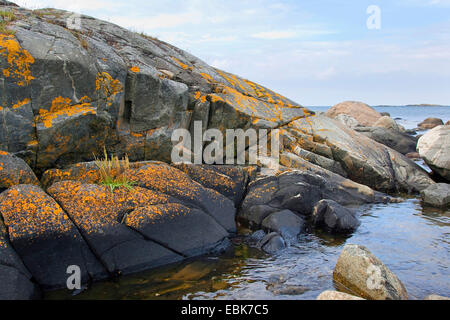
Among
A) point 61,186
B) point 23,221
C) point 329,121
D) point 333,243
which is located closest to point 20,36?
point 61,186

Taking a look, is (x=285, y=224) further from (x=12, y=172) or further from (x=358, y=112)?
(x=358, y=112)

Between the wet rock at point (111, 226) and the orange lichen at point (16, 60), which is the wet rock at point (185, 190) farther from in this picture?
the orange lichen at point (16, 60)

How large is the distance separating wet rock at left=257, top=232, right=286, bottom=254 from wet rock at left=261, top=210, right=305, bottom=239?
18.7 inches

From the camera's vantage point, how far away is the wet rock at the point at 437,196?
13.2 m

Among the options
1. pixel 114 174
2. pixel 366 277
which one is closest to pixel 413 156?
pixel 366 277

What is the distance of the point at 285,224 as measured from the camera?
9.75 m

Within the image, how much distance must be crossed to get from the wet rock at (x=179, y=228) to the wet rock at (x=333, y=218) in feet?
10.2

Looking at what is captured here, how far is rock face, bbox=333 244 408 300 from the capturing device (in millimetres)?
6340

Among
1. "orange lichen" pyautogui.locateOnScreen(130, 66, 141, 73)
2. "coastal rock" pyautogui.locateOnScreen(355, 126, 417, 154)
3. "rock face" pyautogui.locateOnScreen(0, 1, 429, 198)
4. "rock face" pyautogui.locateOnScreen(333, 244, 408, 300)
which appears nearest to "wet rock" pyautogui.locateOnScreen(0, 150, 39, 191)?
"rock face" pyautogui.locateOnScreen(0, 1, 429, 198)

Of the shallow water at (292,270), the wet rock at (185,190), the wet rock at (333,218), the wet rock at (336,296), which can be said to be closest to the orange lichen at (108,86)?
the wet rock at (185,190)

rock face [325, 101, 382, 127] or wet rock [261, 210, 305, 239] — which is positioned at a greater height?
rock face [325, 101, 382, 127]

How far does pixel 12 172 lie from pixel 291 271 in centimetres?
625

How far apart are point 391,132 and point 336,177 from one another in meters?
13.8

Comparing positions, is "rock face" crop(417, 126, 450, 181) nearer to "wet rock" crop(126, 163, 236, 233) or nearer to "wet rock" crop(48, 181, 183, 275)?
"wet rock" crop(126, 163, 236, 233)
